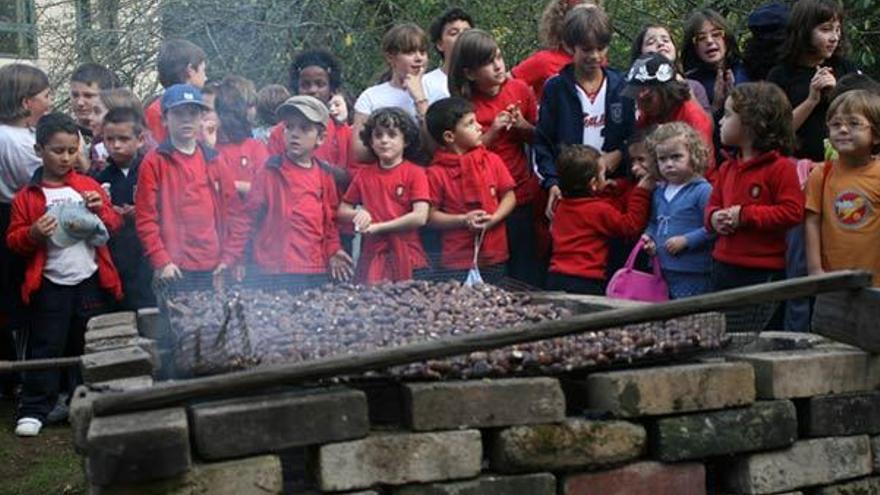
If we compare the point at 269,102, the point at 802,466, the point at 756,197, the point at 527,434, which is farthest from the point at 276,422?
the point at 269,102

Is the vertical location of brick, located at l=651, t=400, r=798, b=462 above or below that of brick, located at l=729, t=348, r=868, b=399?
below

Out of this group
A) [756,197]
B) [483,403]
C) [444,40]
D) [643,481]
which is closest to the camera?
[483,403]

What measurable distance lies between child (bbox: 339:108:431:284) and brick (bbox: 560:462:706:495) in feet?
9.07

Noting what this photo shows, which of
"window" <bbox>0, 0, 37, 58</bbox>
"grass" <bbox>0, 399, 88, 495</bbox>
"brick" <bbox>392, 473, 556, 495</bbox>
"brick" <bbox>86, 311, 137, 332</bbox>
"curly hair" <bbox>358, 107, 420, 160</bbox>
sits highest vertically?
"window" <bbox>0, 0, 37, 58</bbox>

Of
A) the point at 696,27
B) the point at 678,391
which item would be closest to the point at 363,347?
the point at 678,391

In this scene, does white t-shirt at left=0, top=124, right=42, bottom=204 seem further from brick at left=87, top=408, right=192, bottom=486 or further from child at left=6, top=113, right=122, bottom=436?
brick at left=87, top=408, right=192, bottom=486

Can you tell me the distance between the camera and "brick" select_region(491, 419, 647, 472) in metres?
3.63

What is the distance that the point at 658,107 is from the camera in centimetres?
634

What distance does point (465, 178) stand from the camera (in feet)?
21.2

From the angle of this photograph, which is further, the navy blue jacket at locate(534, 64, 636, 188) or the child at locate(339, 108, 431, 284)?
the navy blue jacket at locate(534, 64, 636, 188)

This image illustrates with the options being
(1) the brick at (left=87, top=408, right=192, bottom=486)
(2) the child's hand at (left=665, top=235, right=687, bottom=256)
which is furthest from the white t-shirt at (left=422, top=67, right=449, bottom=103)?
(1) the brick at (left=87, top=408, right=192, bottom=486)

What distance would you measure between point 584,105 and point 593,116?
0.08 metres

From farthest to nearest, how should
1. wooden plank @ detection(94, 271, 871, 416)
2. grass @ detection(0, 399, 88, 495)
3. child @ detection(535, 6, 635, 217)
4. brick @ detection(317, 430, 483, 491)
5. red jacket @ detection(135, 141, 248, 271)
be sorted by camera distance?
1. child @ detection(535, 6, 635, 217)
2. red jacket @ detection(135, 141, 248, 271)
3. grass @ detection(0, 399, 88, 495)
4. brick @ detection(317, 430, 483, 491)
5. wooden plank @ detection(94, 271, 871, 416)

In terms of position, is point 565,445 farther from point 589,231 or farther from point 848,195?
point 589,231
